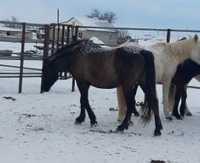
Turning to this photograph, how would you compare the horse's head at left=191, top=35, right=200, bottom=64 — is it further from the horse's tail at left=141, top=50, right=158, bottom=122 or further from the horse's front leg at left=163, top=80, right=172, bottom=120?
the horse's tail at left=141, top=50, right=158, bottom=122

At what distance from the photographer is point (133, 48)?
7.09 metres

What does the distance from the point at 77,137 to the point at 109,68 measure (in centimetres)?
117

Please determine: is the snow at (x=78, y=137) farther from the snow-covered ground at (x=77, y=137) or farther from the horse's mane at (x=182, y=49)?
the horse's mane at (x=182, y=49)

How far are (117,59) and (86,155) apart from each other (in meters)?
1.93

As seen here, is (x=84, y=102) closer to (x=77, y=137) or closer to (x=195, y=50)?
(x=77, y=137)

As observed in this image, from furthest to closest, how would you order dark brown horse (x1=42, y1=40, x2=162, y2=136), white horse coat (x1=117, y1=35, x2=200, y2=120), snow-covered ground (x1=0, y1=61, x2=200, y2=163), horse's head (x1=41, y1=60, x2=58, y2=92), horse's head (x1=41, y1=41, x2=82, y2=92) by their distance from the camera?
white horse coat (x1=117, y1=35, x2=200, y2=120), horse's head (x1=41, y1=60, x2=58, y2=92), horse's head (x1=41, y1=41, x2=82, y2=92), dark brown horse (x1=42, y1=40, x2=162, y2=136), snow-covered ground (x1=0, y1=61, x2=200, y2=163)

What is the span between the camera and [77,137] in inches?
257

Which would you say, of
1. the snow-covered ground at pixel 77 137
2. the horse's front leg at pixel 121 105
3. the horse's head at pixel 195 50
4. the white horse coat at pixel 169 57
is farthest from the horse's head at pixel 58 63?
the horse's head at pixel 195 50

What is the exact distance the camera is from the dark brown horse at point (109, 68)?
7.00 m

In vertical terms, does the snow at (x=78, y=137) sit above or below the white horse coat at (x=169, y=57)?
below

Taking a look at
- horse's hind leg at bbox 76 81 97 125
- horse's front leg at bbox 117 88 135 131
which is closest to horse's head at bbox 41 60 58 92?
horse's hind leg at bbox 76 81 97 125

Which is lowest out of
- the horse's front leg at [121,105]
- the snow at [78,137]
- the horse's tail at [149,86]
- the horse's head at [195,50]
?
the snow at [78,137]

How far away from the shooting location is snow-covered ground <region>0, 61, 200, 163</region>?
552cm

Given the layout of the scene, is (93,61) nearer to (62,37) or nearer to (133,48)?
(133,48)
